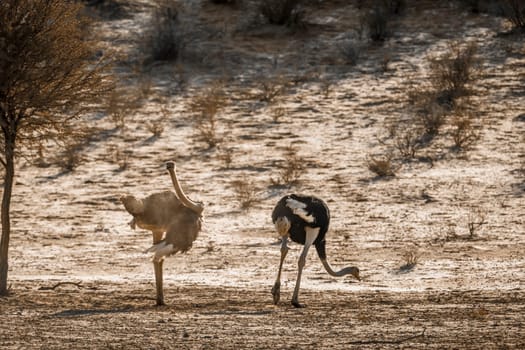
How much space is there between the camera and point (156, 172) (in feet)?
57.8

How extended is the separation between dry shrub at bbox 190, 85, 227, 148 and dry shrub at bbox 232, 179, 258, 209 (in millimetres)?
1891

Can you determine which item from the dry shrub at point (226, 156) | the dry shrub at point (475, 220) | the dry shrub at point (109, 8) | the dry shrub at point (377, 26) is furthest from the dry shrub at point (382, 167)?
the dry shrub at point (109, 8)

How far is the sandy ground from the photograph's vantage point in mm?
9789

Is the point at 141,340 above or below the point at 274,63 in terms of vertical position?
above

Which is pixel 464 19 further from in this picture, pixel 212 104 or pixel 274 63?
pixel 212 104

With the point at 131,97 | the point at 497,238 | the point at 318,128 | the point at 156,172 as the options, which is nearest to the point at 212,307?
the point at 497,238

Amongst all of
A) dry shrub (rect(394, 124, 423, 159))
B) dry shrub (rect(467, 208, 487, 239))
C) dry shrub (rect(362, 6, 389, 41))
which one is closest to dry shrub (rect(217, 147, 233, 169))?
dry shrub (rect(394, 124, 423, 159))

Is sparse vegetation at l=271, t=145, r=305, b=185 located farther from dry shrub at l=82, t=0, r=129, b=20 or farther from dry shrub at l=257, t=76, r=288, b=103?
dry shrub at l=82, t=0, r=129, b=20

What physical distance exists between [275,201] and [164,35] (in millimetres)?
7628

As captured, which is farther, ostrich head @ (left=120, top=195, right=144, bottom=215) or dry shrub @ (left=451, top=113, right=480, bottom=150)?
dry shrub @ (left=451, top=113, right=480, bottom=150)

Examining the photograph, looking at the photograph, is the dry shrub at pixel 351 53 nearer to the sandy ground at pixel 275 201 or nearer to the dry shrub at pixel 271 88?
the sandy ground at pixel 275 201

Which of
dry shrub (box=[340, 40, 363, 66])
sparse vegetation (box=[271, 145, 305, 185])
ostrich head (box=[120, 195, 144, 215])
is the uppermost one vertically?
ostrich head (box=[120, 195, 144, 215])

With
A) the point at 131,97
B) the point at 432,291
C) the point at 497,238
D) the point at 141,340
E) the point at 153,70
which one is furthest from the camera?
the point at 153,70

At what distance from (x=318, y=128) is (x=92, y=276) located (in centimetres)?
704
